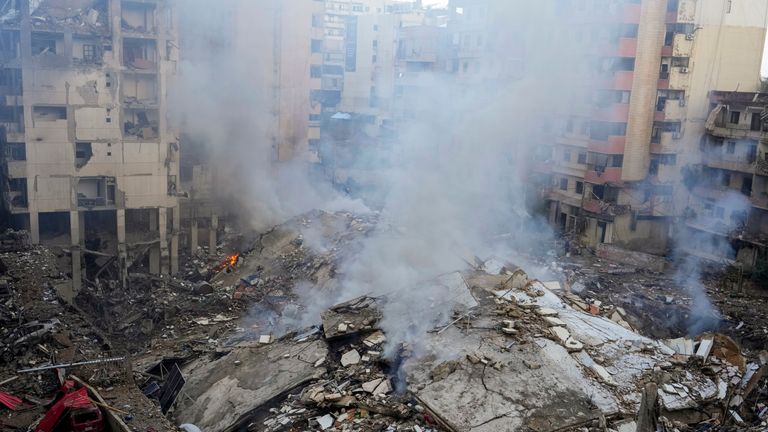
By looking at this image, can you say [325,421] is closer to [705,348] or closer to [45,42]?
[705,348]

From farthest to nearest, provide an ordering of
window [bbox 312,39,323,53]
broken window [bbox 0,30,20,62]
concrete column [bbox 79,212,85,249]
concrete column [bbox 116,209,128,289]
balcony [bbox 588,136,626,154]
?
window [bbox 312,39,323,53], balcony [bbox 588,136,626,154], concrete column [bbox 116,209,128,289], concrete column [bbox 79,212,85,249], broken window [bbox 0,30,20,62]

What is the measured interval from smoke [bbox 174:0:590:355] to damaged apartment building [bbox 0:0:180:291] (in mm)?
1821

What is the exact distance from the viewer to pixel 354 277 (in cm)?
1952

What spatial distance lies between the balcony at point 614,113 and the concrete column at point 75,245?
19082 mm

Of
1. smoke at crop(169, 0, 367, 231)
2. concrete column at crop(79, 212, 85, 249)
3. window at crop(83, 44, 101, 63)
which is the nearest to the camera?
window at crop(83, 44, 101, 63)

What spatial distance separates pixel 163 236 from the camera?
2638 cm

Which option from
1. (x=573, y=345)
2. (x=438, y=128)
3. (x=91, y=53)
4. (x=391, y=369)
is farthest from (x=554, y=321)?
(x=91, y=53)

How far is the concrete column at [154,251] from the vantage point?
26.4 m

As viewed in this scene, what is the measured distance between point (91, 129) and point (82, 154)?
867 mm

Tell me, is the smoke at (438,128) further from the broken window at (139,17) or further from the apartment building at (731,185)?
the apartment building at (731,185)

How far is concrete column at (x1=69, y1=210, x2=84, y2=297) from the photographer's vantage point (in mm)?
24656

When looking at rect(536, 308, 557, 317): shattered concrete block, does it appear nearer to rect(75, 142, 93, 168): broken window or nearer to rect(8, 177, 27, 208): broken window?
rect(75, 142, 93, 168): broken window

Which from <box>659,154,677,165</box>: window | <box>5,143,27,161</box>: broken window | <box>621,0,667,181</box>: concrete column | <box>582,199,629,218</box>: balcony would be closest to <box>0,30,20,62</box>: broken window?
<box>5,143,27,161</box>: broken window

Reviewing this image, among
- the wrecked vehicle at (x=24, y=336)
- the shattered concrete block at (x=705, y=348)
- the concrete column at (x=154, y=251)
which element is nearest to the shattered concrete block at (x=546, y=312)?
the shattered concrete block at (x=705, y=348)
